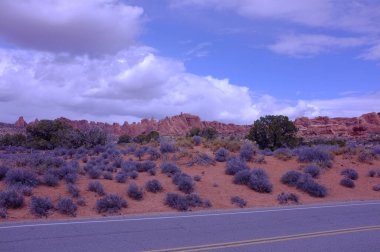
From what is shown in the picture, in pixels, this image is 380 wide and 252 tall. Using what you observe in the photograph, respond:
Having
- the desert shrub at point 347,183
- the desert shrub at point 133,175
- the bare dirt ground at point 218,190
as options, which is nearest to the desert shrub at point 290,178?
the bare dirt ground at point 218,190

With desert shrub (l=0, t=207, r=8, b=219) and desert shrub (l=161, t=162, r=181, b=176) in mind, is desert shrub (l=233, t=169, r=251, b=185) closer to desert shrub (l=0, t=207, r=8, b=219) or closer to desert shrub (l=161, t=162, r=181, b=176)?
desert shrub (l=161, t=162, r=181, b=176)

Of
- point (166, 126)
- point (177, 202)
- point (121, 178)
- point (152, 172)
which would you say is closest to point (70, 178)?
point (121, 178)

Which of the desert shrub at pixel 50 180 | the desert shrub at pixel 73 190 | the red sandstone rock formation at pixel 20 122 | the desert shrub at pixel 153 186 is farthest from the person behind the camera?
the red sandstone rock formation at pixel 20 122

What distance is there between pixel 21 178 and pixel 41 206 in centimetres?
394

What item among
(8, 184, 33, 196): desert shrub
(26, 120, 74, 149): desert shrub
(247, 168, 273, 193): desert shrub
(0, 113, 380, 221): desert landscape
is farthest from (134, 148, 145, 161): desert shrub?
(26, 120, 74, 149): desert shrub

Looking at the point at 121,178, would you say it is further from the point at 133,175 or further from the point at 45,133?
the point at 45,133

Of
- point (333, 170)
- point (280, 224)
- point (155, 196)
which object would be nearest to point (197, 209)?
point (155, 196)

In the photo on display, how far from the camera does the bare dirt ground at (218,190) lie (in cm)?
1722

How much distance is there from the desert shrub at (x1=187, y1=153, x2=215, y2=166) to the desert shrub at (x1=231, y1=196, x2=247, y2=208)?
7765 mm

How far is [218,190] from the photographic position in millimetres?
21594

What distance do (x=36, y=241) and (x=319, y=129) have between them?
94886 millimetres

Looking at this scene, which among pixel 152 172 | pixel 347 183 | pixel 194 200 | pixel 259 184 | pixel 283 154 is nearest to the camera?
pixel 194 200

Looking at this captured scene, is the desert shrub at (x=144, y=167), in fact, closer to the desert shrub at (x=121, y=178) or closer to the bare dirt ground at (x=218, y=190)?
the bare dirt ground at (x=218, y=190)

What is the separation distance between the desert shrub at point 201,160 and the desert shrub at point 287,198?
287 inches
